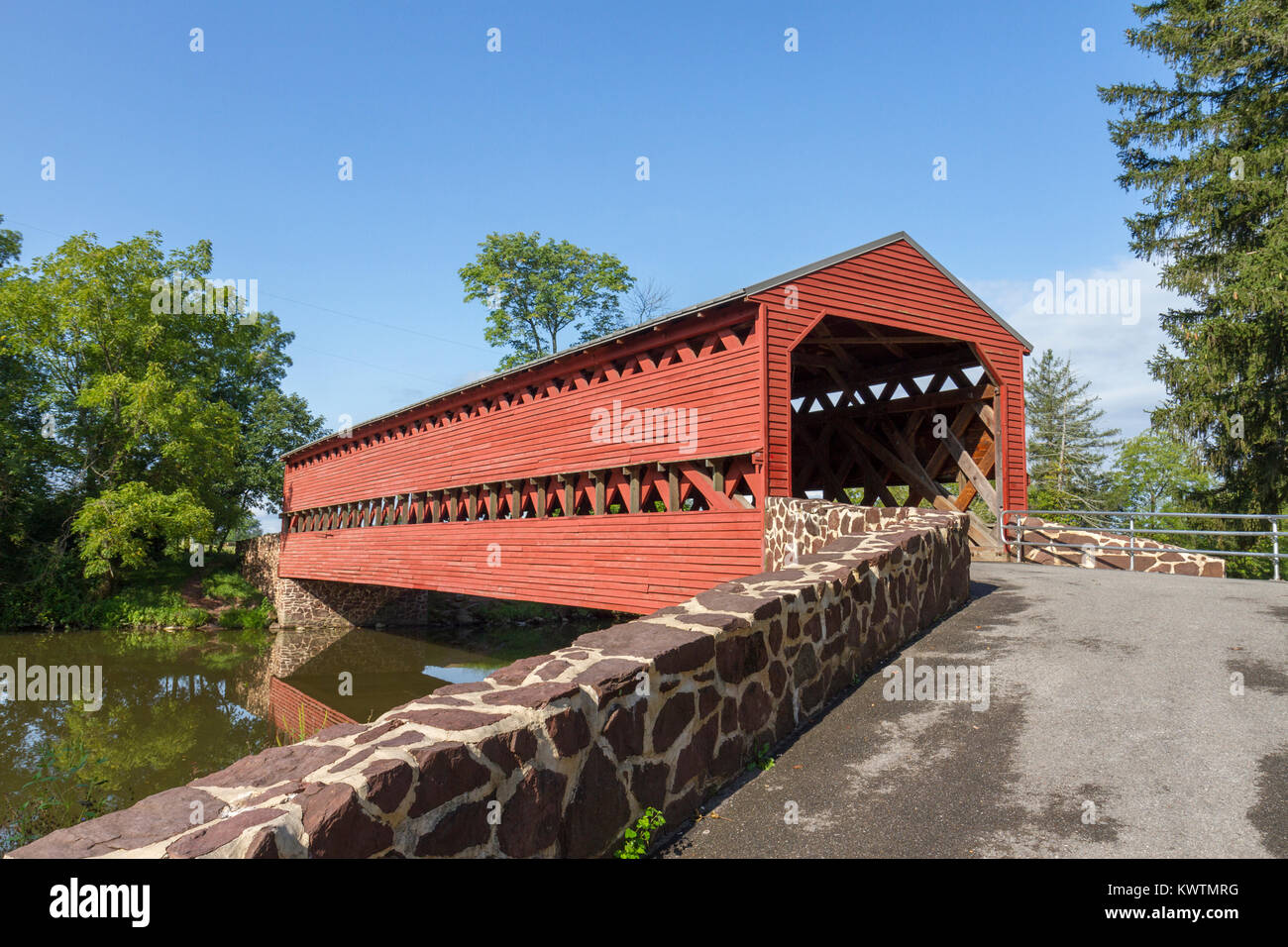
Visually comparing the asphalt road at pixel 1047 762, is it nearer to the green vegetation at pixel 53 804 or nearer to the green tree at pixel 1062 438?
the green vegetation at pixel 53 804

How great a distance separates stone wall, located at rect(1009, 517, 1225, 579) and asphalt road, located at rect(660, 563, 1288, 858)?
5589mm

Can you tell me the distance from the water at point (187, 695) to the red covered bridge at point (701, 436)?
3.07m

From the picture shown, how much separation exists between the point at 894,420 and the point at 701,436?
740cm

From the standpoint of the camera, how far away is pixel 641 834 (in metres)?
3.80

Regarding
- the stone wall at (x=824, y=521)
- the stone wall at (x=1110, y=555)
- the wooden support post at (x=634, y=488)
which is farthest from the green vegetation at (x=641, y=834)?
the stone wall at (x=1110, y=555)

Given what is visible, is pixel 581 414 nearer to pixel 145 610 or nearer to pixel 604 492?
pixel 604 492

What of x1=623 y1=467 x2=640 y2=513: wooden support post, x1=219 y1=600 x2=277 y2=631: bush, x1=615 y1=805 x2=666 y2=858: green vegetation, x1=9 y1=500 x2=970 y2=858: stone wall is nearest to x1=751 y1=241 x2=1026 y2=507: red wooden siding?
x1=623 y1=467 x2=640 y2=513: wooden support post

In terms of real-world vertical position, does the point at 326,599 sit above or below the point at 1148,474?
below

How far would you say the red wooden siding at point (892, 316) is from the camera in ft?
32.8

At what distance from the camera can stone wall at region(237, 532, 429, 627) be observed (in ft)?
93.6

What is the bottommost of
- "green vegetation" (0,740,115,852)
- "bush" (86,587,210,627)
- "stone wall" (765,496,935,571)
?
"bush" (86,587,210,627)

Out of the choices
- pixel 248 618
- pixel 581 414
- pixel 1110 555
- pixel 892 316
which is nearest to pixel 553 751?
pixel 581 414

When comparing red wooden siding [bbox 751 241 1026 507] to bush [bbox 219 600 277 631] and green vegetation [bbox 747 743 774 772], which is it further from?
bush [bbox 219 600 277 631]
